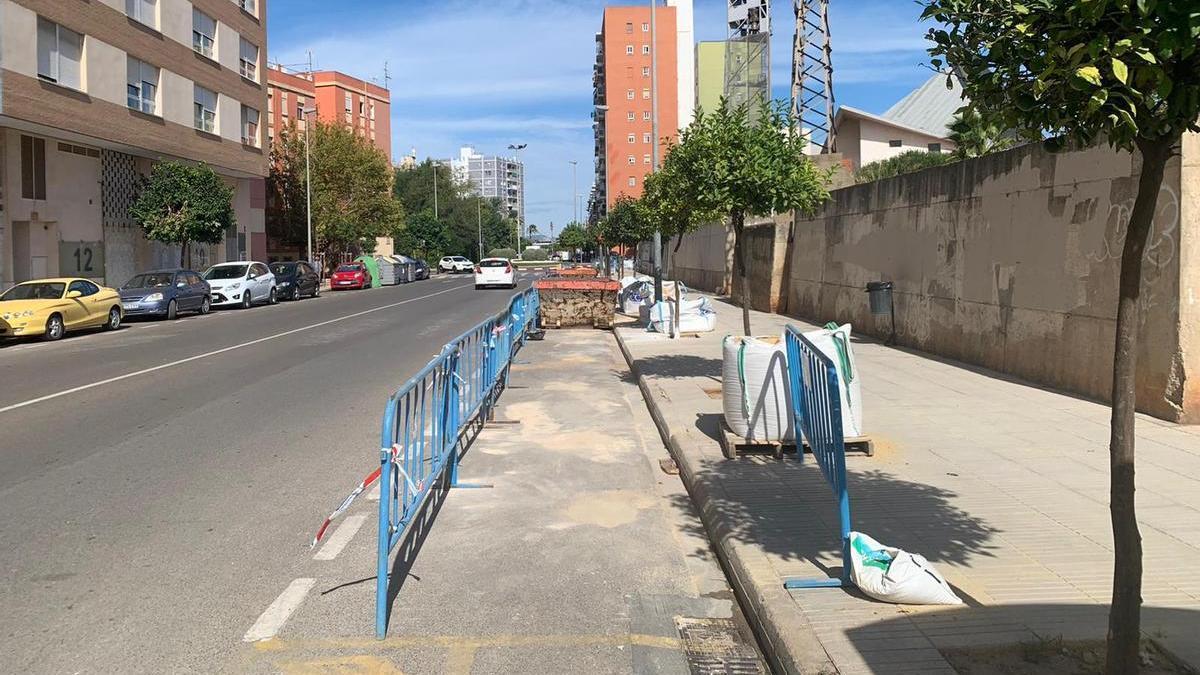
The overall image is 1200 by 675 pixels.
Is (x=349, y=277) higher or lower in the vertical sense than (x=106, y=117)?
lower

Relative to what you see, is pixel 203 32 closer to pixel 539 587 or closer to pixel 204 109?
pixel 204 109

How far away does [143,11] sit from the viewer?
30594 millimetres

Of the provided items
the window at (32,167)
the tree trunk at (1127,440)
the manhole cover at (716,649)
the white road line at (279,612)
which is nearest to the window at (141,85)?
the window at (32,167)

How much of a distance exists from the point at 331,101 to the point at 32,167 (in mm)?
57029

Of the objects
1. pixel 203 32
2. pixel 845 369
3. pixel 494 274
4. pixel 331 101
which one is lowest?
pixel 845 369

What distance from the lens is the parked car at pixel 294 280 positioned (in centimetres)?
3594

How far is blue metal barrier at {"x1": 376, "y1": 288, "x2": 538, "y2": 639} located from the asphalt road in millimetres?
702

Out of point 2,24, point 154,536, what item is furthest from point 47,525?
point 2,24

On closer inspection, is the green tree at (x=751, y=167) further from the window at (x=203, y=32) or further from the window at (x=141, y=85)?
the window at (x=203, y=32)

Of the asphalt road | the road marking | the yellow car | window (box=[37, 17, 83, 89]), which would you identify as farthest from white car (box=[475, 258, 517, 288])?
the road marking

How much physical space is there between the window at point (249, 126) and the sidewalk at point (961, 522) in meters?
34.0

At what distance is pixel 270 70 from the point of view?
217 feet

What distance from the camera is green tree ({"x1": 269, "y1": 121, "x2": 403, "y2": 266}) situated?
168 ft

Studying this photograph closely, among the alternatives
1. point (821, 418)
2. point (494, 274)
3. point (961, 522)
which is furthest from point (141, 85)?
point (961, 522)
